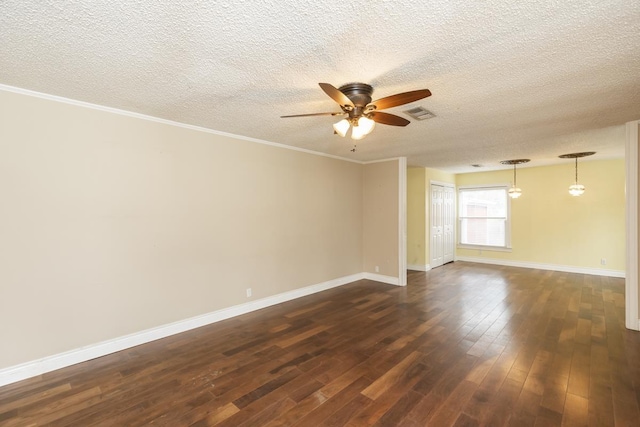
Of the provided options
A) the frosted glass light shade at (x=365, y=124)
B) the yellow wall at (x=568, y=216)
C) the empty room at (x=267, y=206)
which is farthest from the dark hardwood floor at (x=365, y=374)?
the yellow wall at (x=568, y=216)

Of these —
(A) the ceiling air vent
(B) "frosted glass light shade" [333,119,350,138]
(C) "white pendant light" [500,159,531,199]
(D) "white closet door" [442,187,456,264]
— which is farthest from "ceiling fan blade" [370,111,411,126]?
(D) "white closet door" [442,187,456,264]

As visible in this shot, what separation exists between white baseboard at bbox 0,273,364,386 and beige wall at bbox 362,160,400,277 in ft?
6.86

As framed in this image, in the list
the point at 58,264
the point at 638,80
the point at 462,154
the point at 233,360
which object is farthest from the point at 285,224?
the point at 638,80

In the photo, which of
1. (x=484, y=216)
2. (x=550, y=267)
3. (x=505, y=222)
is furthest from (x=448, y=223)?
(x=550, y=267)

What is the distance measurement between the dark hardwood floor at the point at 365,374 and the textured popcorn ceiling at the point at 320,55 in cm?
256

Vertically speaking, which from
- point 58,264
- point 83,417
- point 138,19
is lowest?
point 83,417

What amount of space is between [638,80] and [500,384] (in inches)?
111

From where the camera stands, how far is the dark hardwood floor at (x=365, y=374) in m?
2.04

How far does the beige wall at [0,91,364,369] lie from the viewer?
99.3 inches

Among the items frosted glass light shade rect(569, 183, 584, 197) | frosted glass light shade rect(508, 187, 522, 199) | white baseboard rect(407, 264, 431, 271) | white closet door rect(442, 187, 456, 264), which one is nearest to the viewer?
frosted glass light shade rect(569, 183, 584, 197)

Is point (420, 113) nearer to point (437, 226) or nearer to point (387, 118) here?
point (387, 118)

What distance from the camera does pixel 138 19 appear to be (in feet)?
5.16

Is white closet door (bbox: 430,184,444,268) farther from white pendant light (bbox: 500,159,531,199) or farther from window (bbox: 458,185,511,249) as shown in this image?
white pendant light (bbox: 500,159,531,199)

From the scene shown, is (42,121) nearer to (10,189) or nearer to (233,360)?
(10,189)
